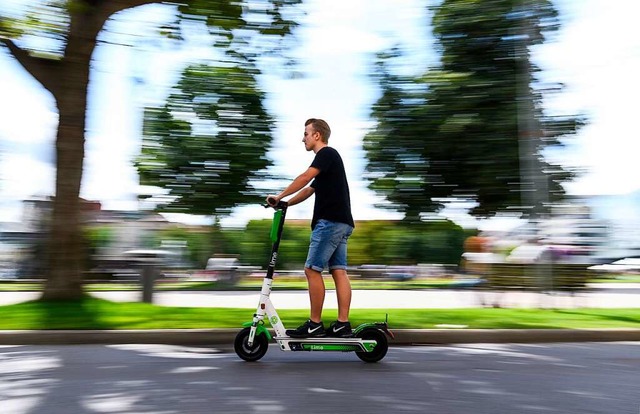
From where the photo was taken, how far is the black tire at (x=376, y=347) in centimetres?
594

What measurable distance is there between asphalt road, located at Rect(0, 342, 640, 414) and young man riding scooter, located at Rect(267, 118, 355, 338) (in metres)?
0.34

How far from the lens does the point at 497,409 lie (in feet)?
14.1

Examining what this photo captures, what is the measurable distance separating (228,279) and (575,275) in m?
18.3

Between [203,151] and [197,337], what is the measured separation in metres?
24.8

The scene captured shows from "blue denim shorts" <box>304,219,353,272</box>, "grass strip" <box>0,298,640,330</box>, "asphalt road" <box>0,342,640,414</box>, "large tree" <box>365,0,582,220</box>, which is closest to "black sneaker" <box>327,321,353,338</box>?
"asphalt road" <box>0,342,640,414</box>

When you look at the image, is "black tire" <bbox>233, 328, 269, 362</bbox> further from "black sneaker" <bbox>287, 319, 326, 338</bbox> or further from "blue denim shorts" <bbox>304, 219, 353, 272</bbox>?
"blue denim shorts" <bbox>304, 219, 353, 272</bbox>

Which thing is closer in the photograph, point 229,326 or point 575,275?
point 229,326

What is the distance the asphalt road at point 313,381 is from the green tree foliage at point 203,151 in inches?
975

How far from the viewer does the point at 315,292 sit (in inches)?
232

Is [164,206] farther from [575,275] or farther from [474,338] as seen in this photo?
[474,338]

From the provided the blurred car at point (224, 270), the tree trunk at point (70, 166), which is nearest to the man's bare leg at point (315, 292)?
the tree trunk at point (70, 166)

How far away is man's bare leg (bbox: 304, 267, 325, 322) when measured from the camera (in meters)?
5.87

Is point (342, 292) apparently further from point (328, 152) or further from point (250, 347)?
point (328, 152)

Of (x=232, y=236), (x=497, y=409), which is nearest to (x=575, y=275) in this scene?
(x=497, y=409)
